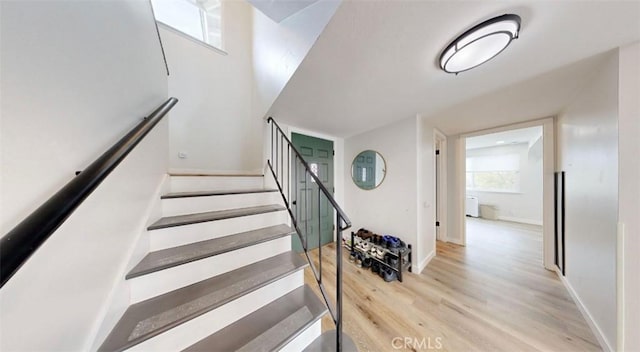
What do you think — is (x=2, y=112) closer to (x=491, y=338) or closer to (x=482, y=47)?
(x=482, y=47)

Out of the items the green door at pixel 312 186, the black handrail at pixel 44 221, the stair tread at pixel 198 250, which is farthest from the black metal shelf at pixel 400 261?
the black handrail at pixel 44 221

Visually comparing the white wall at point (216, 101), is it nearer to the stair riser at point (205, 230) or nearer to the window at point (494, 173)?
the stair riser at point (205, 230)

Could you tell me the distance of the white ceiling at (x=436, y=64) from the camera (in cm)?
105

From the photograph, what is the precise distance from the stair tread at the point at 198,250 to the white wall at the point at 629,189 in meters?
2.18

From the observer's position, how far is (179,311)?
35.9 inches

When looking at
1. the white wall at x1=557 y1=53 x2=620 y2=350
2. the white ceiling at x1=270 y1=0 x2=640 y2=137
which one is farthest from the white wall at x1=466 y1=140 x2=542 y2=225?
the white wall at x1=557 y1=53 x2=620 y2=350

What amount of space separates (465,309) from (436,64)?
2.13 metres

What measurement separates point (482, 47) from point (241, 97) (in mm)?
3005

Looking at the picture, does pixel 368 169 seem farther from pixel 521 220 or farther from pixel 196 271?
pixel 521 220

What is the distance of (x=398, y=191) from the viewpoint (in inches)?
99.8

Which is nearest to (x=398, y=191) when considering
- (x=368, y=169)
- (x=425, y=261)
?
(x=368, y=169)

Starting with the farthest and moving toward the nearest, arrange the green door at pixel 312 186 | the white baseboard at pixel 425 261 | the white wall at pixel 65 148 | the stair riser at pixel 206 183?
the green door at pixel 312 186 < the white baseboard at pixel 425 261 < the stair riser at pixel 206 183 < the white wall at pixel 65 148

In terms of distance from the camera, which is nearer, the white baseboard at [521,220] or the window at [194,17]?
the window at [194,17]

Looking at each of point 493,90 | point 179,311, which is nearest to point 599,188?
point 493,90
